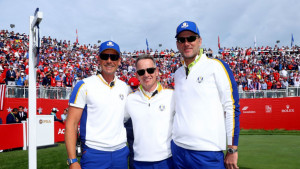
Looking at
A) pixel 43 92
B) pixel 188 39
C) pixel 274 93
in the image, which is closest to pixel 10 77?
pixel 43 92

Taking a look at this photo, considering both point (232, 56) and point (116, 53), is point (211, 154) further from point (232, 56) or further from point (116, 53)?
point (232, 56)

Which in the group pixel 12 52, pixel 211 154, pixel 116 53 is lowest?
pixel 211 154

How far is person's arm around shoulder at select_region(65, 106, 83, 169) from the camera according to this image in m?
3.63

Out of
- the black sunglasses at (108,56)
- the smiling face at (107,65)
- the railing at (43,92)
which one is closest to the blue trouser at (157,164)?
the smiling face at (107,65)

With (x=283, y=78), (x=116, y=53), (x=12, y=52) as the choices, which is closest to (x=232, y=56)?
(x=283, y=78)

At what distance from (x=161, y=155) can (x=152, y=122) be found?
459mm

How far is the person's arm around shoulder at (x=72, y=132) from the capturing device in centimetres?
363

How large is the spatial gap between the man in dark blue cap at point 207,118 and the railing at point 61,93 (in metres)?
17.1

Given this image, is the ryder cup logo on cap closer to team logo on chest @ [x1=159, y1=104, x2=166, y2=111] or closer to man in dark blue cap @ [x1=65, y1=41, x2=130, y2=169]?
team logo on chest @ [x1=159, y1=104, x2=166, y2=111]

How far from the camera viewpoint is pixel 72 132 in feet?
12.1

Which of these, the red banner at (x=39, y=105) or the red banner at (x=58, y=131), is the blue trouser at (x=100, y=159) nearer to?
the red banner at (x=58, y=131)

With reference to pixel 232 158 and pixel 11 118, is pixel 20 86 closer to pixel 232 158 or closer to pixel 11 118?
pixel 11 118

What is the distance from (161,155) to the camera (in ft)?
12.0

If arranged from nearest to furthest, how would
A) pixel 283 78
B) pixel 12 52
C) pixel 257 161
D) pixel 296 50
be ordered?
pixel 257 161 < pixel 283 78 < pixel 12 52 < pixel 296 50
